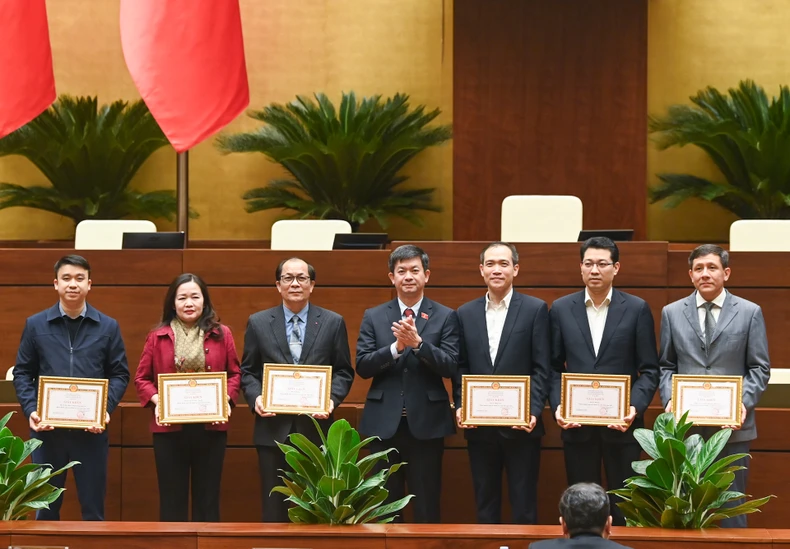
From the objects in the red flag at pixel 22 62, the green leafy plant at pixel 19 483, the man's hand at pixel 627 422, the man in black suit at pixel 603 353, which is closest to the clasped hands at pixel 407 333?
the man in black suit at pixel 603 353

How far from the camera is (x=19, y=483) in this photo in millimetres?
3904

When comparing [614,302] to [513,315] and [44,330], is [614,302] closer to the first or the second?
[513,315]

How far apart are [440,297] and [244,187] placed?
4.59 metres

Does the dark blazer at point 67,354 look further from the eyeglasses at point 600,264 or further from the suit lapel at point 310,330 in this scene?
the eyeglasses at point 600,264

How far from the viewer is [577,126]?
933cm

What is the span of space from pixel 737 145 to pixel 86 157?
530cm

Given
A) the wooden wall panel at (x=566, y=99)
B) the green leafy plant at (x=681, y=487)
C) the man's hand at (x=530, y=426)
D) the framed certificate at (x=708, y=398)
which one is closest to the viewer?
the green leafy plant at (x=681, y=487)

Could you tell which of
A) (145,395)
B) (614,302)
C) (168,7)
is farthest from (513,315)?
(168,7)

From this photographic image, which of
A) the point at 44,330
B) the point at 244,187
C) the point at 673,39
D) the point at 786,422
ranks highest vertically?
the point at 673,39

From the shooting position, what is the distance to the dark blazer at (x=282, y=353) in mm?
4609

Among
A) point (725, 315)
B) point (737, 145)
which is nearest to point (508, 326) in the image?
point (725, 315)

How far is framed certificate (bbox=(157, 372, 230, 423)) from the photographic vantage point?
448 cm

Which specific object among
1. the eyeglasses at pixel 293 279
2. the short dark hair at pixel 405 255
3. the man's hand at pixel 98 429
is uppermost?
the short dark hair at pixel 405 255

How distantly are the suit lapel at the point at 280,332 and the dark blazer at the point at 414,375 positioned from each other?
11.8 inches
